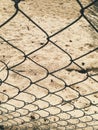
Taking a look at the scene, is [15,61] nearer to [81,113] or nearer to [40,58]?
[40,58]

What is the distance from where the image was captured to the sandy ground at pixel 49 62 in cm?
207

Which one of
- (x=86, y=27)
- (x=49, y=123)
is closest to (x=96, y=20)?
(x=86, y=27)

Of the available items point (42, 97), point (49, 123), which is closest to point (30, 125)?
point (49, 123)

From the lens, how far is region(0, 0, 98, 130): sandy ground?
207 centimetres

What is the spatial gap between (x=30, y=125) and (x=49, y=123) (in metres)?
0.16

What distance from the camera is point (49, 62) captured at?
209 centimetres

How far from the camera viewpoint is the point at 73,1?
2.21 metres

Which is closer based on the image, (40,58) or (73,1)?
(40,58)

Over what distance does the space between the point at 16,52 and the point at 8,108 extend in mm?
399

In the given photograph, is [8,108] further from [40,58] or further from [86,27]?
Result: [86,27]

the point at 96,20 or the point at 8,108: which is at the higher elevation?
the point at 96,20

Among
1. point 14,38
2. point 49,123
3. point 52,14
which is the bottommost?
point 49,123

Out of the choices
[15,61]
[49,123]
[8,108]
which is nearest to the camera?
[15,61]

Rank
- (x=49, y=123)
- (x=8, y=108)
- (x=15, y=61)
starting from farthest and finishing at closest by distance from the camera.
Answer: (x=49, y=123) → (x=8, y=108) → (x=15, y=61)
